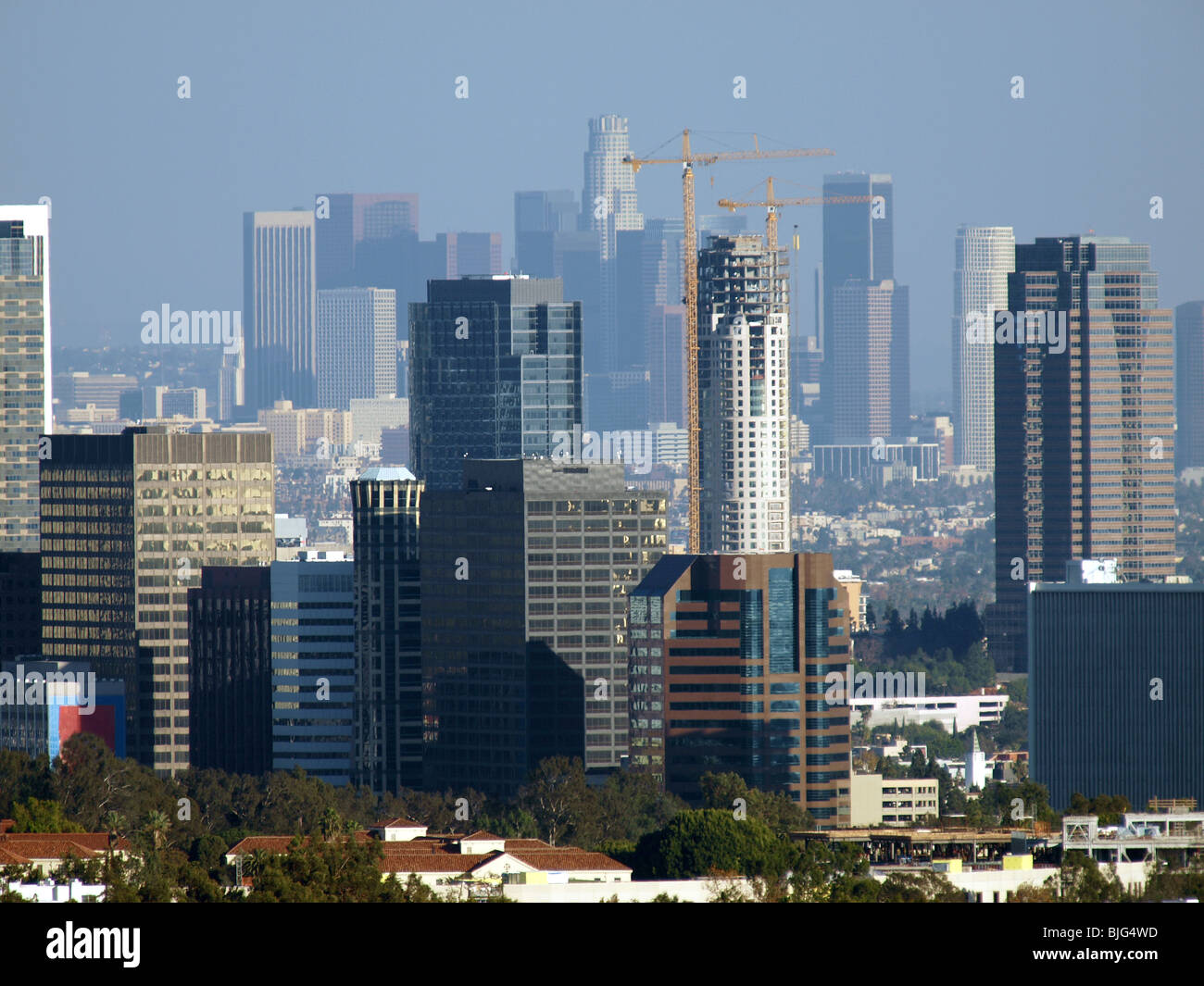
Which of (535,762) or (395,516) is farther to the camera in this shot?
(395,516)

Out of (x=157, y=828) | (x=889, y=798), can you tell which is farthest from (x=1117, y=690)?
(x=157, y=828)

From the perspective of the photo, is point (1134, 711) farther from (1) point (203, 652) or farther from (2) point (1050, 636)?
(1) point (203, 652)

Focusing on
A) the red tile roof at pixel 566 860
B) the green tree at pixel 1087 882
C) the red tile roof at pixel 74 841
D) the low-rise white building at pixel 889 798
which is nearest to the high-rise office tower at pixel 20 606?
the low-rise white building at pixel 889 798

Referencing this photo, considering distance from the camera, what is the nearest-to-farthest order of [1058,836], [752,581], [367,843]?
1. [367,843]
2. [1058,836]
3. [752,581]

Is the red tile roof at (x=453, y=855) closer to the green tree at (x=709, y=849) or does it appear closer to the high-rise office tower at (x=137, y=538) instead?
the green tree at (x=709, y=849)

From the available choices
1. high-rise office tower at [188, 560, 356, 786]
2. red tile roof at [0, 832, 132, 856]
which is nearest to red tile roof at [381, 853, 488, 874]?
red tile roof at [0, 832, 132, 856]
